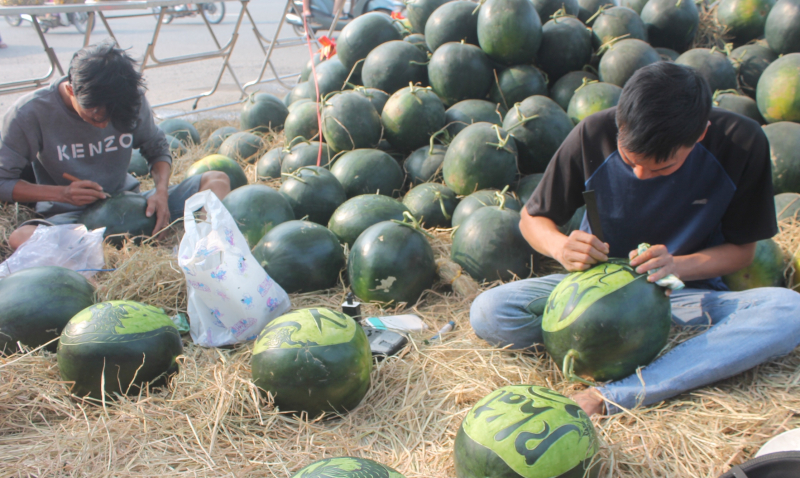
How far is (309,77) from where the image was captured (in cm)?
577

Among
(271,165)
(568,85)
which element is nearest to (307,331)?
(271,165)

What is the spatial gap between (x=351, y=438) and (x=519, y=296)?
0.99 metres

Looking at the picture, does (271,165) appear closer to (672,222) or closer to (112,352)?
(112,352)

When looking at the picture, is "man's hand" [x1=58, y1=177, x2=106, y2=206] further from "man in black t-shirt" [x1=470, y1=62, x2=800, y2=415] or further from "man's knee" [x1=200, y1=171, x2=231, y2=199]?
"man in black t-shirt" [x1=470, y1=62, x2=800, y2=415]

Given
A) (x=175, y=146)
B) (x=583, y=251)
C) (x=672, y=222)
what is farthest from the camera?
(x=175, y=146)

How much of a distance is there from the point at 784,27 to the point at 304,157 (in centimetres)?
381

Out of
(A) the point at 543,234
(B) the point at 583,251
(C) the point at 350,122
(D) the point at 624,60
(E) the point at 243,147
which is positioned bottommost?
(E) the point at 243,147

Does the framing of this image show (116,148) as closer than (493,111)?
Yes

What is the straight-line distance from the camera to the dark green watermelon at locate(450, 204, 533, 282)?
3256 millimetres

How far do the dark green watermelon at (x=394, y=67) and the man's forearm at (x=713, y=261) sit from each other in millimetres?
2964

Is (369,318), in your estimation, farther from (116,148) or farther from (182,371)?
(116,148)

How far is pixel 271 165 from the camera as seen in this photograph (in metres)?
4.68

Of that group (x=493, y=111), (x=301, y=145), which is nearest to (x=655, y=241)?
(x=493, y=111)

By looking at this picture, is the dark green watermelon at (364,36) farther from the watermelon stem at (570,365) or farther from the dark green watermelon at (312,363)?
the watermelon stem at (570,365)
